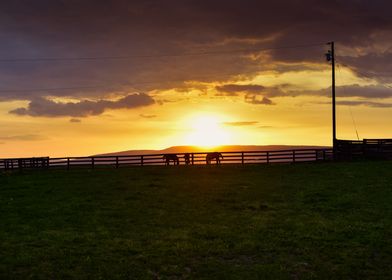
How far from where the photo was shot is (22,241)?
16703mm

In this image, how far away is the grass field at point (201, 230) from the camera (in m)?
13.5

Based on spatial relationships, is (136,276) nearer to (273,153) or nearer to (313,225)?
(313,225)

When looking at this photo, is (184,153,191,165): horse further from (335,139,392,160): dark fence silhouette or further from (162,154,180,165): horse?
(335,139,392,160): dark fence silhouette

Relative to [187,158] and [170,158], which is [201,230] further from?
[170,158]

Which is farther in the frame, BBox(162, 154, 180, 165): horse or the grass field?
BBox(162, 154, 180, 165): horse

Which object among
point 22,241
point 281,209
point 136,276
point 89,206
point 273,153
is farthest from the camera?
point 273,153

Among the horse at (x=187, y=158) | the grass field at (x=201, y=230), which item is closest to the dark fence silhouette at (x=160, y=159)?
the horse at (x=187, y=158)

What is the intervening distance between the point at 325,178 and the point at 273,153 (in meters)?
18.4

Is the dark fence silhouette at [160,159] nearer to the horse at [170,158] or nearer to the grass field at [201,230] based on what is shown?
the horse at [170,158]

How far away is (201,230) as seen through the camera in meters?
18.0

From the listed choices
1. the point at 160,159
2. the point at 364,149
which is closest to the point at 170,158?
the point at 160,159

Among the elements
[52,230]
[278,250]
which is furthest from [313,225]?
[52,230]

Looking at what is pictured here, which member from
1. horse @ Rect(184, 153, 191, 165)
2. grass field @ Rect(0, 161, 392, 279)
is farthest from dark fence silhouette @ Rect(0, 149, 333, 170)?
grass field @ Rect(0, 161, 392, 279)

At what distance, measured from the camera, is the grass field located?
44.3 ft
